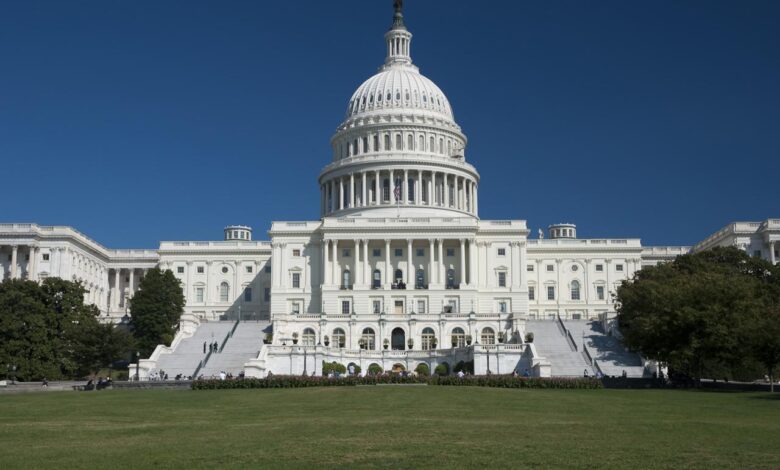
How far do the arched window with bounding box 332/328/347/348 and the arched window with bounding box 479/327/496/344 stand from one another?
14.7m

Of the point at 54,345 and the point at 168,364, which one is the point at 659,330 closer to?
the point at 168,364

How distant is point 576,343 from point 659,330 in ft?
79.6

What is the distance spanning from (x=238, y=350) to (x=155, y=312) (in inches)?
498

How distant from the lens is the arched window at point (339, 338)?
97.9 m

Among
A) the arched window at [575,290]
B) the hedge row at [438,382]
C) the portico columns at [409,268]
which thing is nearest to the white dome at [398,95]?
the portico columns at [409,268]

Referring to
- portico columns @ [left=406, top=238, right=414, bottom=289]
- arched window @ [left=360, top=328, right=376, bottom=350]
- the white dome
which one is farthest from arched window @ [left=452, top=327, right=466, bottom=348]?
the white dome

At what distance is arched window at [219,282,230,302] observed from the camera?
13125cm

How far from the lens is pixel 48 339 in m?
79.8

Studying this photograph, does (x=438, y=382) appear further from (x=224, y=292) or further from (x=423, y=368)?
(x=224, y=292)

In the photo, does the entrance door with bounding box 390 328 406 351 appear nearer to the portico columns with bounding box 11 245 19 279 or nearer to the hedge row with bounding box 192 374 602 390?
the hedge row with bounding box 192 374 602 390

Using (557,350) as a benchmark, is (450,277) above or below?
above

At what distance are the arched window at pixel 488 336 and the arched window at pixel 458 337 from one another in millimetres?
1907

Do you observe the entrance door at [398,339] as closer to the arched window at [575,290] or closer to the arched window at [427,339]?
the arched window at [427,339]

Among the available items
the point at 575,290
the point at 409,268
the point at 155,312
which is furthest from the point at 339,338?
the point at 575,290
